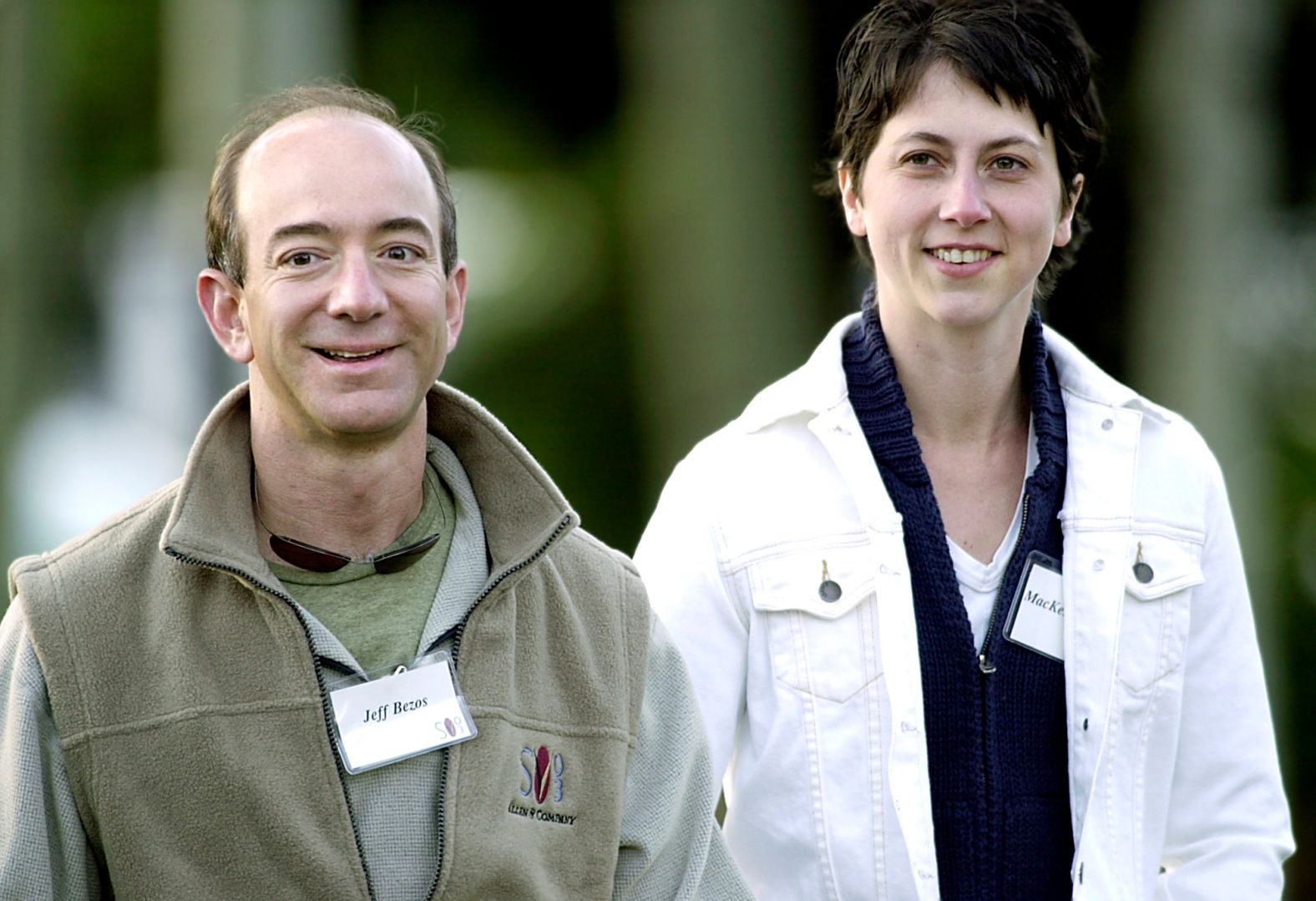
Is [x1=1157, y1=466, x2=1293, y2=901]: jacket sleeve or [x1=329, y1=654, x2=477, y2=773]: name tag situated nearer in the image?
[x1=329, y1=654, x2=477, y2=773]: name tag

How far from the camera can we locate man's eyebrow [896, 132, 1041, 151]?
10.4ft

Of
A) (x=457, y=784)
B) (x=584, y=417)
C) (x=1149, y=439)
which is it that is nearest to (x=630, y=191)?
(x=584, y=417)

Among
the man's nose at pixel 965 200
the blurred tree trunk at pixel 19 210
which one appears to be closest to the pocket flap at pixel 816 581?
the man's nose at pixel 965 200

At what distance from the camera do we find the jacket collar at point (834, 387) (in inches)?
130

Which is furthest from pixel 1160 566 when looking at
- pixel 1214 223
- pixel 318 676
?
pixel 1214 223

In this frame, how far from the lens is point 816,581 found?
3193mm

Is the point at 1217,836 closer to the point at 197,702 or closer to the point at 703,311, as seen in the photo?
the point at 197,702

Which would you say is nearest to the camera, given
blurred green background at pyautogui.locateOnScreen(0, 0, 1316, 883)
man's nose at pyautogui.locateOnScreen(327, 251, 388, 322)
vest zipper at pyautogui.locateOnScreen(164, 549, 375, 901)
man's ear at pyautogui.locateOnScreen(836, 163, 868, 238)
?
vest zipper at pyautogui.locateOnScreen(164, 549, 375, 901)

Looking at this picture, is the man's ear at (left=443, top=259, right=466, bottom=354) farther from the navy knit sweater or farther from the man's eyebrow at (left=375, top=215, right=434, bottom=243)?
the navy knit sweater

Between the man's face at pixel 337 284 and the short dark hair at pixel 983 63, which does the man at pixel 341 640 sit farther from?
the short dark hair at pixel 983 63

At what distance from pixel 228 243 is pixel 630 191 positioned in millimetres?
6883

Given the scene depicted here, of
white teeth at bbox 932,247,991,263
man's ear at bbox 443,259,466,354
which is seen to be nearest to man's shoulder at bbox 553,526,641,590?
man's ear at bbox 443,259,466,354

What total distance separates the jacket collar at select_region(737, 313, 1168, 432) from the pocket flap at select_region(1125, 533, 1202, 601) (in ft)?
0.80

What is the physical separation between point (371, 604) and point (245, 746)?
30 cm
